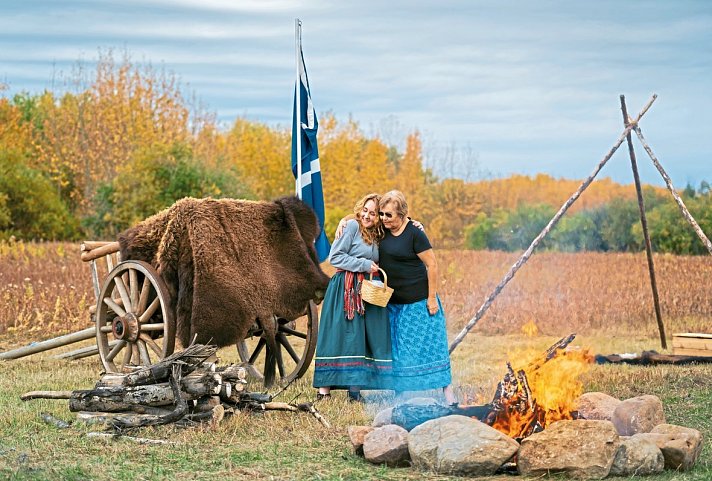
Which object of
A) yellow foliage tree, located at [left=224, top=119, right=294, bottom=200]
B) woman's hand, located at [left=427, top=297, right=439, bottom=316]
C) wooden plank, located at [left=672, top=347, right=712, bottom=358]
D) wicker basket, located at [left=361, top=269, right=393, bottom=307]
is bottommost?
wooden plank, located at [left=672, top=347, right=712, bottom=358]

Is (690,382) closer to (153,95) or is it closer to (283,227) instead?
(283,227)

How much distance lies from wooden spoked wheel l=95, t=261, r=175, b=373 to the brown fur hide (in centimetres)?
11

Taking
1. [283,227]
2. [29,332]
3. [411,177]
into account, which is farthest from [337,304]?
[411,177]

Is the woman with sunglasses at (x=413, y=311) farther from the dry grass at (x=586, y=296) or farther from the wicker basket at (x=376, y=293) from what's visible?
the dry grass at (x=586, y=296)

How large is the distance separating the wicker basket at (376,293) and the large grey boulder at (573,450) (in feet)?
7.34

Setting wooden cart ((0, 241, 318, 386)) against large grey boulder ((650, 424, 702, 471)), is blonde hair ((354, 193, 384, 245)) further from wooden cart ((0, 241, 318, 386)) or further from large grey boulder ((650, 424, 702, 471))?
large grey boulder ((650, 424, 702, 471))

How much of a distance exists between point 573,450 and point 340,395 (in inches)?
121

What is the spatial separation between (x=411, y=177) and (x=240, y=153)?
6.89 metres

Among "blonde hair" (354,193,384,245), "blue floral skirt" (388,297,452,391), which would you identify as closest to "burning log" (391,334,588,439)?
"blue floral skirt" (388,297,452,391)

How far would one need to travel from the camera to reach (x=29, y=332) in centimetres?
1330

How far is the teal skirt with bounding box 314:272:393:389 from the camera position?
770 cm

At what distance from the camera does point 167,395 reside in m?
6.84

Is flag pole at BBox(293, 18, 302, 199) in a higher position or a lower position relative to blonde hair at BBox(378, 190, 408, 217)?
higher

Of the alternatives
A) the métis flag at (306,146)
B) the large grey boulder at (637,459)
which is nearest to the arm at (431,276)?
the large grey boulder at (637,459)
